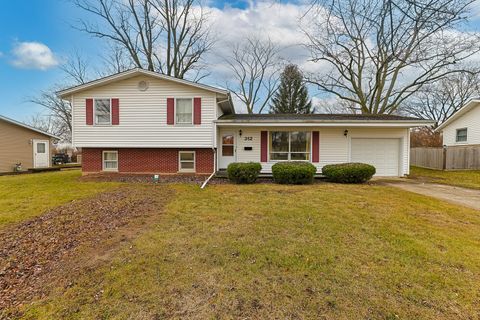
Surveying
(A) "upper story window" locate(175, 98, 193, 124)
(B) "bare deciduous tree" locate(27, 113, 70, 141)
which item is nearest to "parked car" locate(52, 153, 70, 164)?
(B) "bare deciduous tree" locate(27, 113, 70, 141)

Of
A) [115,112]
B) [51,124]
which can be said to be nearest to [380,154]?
[115,112]

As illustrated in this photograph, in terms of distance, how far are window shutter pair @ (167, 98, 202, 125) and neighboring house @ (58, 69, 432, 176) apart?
48mm

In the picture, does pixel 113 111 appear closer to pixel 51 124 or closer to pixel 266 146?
pixel 266 146

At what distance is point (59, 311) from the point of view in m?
2.56

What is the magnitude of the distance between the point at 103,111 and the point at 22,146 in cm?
1162

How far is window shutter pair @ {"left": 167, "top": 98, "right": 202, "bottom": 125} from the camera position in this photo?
39.4ft

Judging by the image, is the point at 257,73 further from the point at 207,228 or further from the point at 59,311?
the point at 59,311

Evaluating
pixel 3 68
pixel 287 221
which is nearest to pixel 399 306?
pixel 287 221

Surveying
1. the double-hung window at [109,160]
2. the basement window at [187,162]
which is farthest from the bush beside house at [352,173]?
the double-hung window at [109,160]

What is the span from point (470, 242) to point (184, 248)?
16.3ft

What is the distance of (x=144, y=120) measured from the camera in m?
12.1

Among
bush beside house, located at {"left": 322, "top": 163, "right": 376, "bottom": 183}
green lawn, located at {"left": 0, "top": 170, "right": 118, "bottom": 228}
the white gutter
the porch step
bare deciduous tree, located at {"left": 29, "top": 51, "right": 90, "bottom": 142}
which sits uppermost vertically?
bare deciduous tree, located at {"left": 29, "top": 51, "right": 90, "bottom": 142}

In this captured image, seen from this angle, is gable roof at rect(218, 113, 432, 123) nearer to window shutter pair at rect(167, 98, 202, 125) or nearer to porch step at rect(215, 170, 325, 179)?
window shutter pair at rect(167, 98, 202, 125)

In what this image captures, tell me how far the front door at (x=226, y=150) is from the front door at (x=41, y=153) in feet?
54.5
